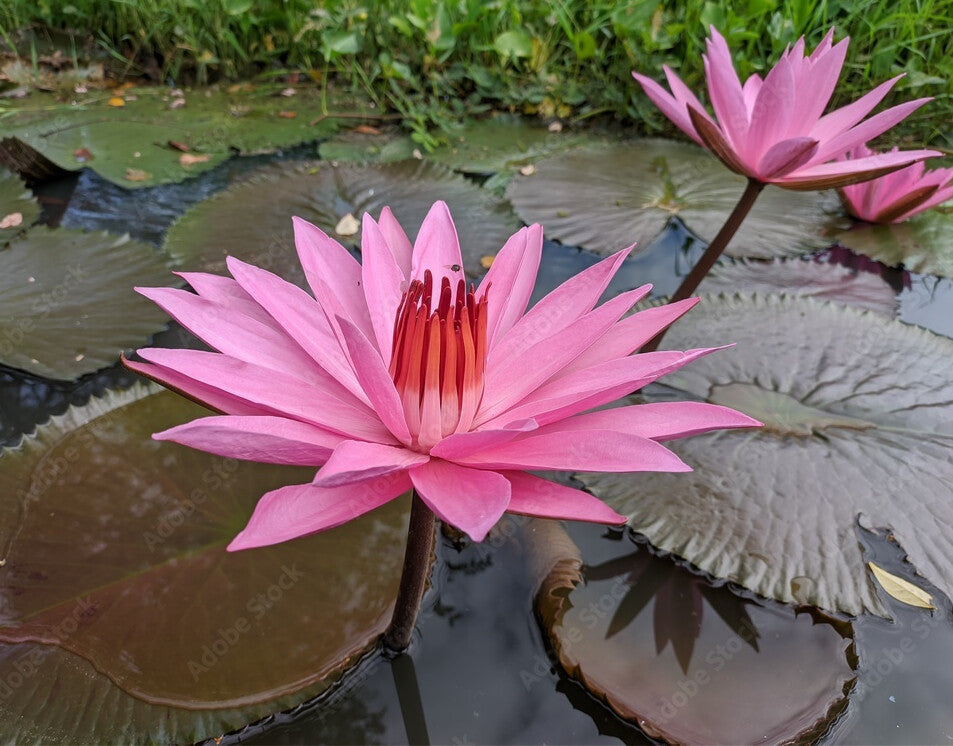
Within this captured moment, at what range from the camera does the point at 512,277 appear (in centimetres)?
104

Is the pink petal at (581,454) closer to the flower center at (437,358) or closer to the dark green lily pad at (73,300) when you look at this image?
the flower center at (437,358)

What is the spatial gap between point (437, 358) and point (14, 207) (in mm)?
2009

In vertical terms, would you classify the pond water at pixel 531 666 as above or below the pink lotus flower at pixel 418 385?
below

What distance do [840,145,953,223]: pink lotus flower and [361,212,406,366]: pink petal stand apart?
163 centimetres

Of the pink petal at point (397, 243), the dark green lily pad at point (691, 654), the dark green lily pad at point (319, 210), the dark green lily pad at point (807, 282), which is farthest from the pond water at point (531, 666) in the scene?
the dark green lily pad at point (319, 210)

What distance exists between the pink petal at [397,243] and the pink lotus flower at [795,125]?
2.31 ft

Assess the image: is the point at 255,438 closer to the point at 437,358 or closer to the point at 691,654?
the point at 437,358

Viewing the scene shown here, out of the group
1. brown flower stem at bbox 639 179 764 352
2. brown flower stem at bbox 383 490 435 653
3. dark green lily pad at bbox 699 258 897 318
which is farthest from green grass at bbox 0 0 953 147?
brown flower stem at bbox 383 490 435 653

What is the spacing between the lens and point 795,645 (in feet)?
3.70

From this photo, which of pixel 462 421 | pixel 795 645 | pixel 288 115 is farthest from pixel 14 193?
pixel 795 645

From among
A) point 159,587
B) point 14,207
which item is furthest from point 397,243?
point 14,207

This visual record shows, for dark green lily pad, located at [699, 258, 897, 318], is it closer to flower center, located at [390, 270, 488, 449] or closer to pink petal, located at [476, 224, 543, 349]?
pink petal, located at [476, 224, 543, 349]

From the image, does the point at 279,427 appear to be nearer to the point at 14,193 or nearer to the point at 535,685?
the point at 535,685

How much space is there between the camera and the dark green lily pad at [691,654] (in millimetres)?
1033
